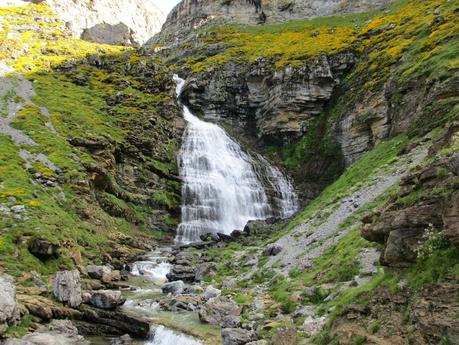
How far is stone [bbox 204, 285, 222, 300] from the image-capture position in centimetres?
2088

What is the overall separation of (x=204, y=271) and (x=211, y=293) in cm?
540

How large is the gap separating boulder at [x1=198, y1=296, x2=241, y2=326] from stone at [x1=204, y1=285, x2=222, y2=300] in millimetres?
1721

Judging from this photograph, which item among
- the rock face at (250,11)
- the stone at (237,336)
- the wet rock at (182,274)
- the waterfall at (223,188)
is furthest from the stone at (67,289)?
the rock face at (250,11)

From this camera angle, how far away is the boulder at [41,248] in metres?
22.9

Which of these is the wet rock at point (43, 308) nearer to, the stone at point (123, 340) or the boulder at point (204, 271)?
the stone at point (123, 340)

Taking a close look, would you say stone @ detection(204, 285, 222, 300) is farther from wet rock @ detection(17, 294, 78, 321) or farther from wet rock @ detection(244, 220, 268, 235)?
wet rock @ detection(244, 220, 268, 235)

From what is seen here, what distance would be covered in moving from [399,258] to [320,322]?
3.70m

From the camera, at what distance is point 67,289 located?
1820 centimetres

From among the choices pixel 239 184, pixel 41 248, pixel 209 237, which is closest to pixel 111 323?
pixel 41 248

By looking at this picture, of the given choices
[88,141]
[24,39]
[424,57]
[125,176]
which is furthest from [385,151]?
[24,39]

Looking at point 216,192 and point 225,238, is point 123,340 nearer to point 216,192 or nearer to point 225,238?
point 225,238

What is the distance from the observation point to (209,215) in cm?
4453

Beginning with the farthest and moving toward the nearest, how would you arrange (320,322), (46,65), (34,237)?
(46,65) < (34,237) < (320,322)

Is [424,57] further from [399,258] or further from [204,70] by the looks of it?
[204,70]
